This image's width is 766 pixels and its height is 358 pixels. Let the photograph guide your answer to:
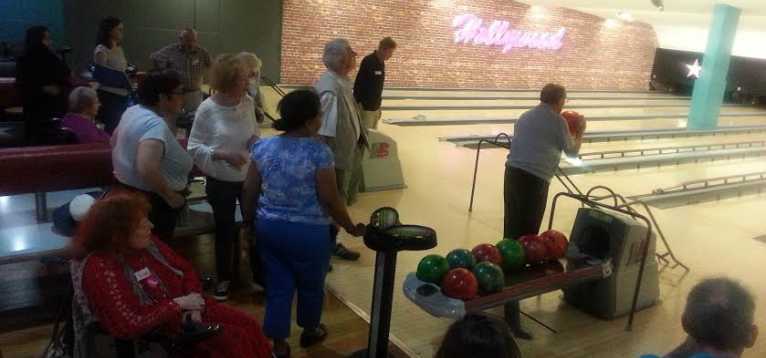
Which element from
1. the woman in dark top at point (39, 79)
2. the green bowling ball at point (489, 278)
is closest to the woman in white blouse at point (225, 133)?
the green bowling ball at point (489, 278)

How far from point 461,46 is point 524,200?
12307mm

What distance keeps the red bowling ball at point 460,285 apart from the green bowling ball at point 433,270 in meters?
0.04

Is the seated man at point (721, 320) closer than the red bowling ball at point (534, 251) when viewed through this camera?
Yes

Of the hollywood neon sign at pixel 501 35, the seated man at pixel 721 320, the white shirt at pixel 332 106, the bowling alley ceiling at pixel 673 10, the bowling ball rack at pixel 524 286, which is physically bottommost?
the bowling ball rack at pixel 524 286

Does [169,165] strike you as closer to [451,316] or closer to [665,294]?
[451,316]

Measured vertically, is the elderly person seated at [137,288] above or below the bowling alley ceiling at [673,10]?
below

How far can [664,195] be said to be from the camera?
7141 millimetres

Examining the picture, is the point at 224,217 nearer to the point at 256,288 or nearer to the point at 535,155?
the point at 256,288

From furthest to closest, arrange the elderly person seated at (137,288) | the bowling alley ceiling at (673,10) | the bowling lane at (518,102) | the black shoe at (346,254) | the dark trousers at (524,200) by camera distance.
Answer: the bowling lane at (518,102), the bowling alley ceiling at (673,10), the black shoe at (346,254), the dark trousers at (524,200), the elderly person seated at (137,288)

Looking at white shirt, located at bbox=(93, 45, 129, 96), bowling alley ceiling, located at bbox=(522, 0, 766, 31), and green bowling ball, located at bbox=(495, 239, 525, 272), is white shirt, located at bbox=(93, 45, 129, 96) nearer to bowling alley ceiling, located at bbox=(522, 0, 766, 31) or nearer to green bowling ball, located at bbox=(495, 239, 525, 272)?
green bowling ball, located at bbox=(495, 239, 525, 272)

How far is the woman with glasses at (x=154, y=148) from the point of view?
101 inches

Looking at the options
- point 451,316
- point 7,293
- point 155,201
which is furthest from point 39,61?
point 451,316

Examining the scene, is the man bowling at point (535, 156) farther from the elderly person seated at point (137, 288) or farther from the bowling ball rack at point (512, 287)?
the elderly person seated at point (137, 288)

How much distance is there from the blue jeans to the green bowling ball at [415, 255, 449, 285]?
0.41m
